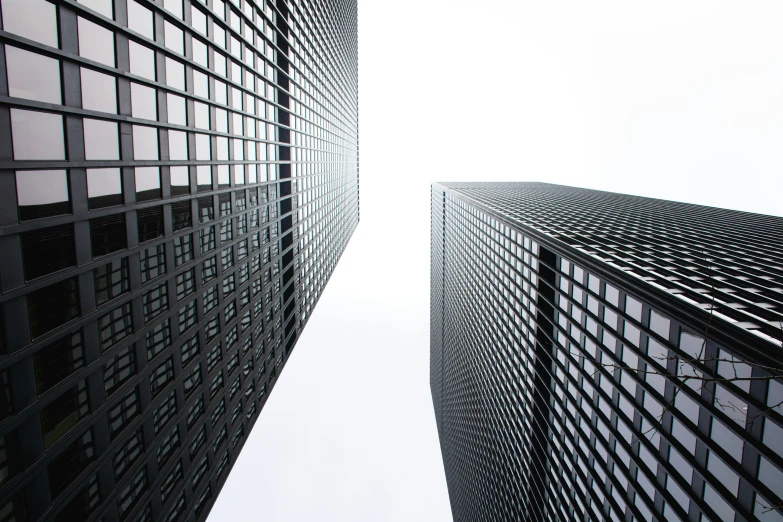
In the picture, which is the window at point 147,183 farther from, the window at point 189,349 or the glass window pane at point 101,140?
the window at point 189,349

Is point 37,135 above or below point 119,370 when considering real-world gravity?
above

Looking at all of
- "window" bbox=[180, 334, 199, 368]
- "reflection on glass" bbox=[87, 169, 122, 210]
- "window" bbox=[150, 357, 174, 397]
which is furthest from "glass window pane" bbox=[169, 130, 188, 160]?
"window" bbox=[150, 357, 174, 397]

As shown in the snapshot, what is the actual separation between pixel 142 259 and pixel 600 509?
1371 inches

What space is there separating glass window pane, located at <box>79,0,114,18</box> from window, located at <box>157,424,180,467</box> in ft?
71.5

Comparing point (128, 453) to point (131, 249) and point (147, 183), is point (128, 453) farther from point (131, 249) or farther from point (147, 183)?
point (147, 183)

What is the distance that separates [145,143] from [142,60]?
3932mm

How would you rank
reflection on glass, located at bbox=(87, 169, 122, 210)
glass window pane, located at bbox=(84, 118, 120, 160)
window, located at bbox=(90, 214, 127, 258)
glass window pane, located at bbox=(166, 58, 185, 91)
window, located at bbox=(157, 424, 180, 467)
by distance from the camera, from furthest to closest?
window, located at bbox=(157, 424, 180, 467) < glass window pane, located at bbox=(166, 58, 185, 91) < window, located at bbox=(90, 214, 127, 258) < reflection on glass, located at bbox=(87, 169, 122, 210) < glass window pane, located at bbox=(84, 118, 120, 160)

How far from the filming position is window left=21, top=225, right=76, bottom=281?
1393 cm

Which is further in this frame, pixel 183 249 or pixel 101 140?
pixel 183 249

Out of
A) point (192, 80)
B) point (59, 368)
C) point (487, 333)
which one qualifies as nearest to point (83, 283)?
point (59, 368)

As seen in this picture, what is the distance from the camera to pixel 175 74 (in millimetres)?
22516

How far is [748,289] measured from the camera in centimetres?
2534

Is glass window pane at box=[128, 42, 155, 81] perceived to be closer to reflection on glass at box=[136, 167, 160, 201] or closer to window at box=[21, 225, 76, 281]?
reflection on glass at box=[136, 167, 160, 201]

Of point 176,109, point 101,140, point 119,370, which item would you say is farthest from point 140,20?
point 119,370
